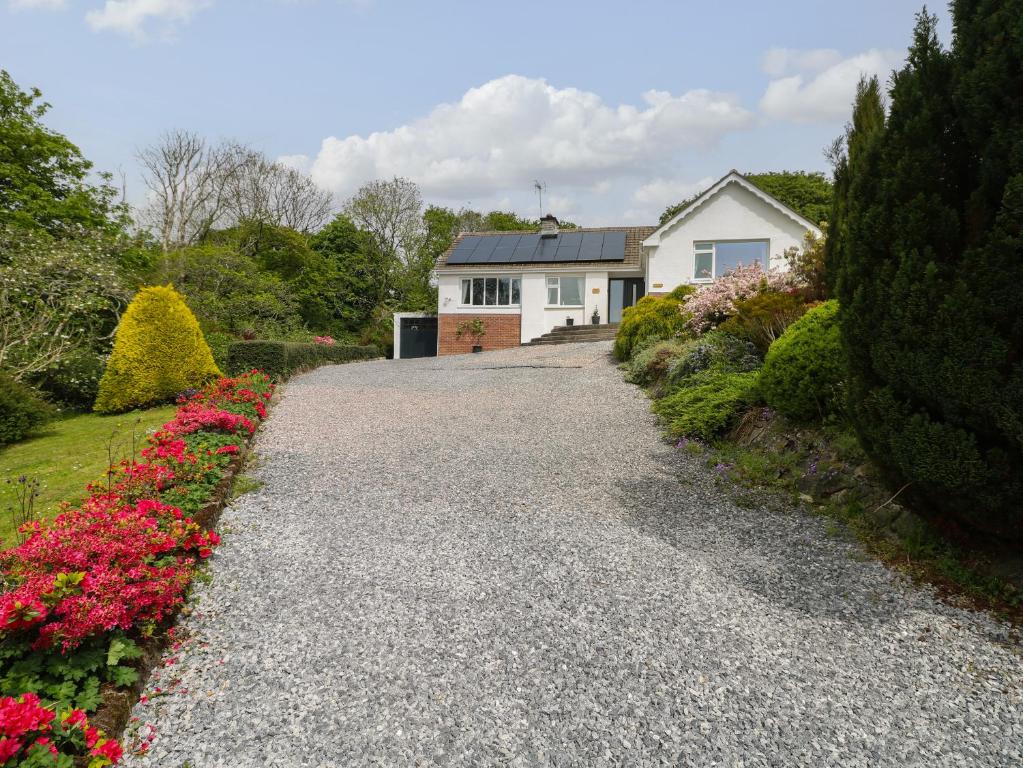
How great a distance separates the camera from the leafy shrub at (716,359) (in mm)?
8664

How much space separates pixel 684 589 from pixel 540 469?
9.03ft

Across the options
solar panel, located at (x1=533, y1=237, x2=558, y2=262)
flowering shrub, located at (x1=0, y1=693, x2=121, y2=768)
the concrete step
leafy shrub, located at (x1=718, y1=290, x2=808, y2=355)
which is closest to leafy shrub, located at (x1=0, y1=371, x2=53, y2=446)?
flowering shrub, located at (x1=0, y1=693, x2=121, y2=768)

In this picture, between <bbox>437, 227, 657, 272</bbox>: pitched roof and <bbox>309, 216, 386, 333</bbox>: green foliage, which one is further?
<bbox>309, 216, 386, 333</bbox>: green foliage

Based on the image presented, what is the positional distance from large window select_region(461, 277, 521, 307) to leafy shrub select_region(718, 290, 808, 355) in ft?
48.4

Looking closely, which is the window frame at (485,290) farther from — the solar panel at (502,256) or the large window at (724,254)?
the large window at (724,254)

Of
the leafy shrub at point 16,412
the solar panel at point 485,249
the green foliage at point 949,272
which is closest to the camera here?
the green foliage at point 949,272

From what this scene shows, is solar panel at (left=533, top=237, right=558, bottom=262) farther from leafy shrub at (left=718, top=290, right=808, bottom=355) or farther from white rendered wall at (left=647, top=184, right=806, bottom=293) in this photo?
leafy shrub at (left=718, top=290, right=808, bottom=355)

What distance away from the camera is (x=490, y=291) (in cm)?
2403

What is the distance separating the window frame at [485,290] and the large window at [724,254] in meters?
7.32

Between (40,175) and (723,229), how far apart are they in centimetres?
2426

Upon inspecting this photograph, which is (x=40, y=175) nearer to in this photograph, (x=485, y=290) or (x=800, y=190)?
(x=485, y=290)

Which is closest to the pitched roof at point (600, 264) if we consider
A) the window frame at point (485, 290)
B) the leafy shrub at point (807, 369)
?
the window frame at point (485, 290)

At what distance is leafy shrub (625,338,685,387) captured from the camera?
10.5m

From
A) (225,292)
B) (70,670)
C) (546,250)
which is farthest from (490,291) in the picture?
(70,670)
